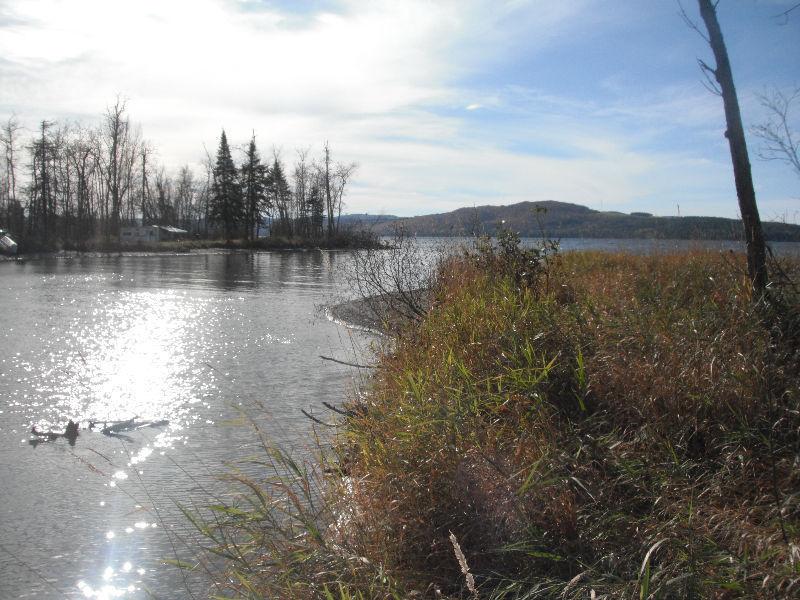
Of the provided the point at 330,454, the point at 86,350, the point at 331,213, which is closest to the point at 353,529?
the point at 330,454

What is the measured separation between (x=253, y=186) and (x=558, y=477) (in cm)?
6666

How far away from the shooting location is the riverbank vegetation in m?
2.88

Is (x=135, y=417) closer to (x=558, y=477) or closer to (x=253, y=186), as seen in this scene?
(x=558, y=477)

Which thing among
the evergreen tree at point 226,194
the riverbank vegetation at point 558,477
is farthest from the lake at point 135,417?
the evergreen tree at point 226,194

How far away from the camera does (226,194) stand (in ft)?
210

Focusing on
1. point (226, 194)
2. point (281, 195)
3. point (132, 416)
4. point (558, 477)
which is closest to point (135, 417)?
point (132, 416)

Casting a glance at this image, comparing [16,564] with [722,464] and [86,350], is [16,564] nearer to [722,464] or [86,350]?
[722,464]

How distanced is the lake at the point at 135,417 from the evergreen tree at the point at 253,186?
51.0 meters

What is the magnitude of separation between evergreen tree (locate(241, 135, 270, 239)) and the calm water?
5078 centimetres

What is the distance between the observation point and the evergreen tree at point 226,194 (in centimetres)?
6384

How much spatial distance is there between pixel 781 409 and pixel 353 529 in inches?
101

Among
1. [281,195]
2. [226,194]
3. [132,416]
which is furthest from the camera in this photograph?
[281,195]

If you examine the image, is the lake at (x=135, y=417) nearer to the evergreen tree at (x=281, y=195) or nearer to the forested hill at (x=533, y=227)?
the forested hill at (x=533, y=227)

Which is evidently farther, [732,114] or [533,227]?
[533,227]
